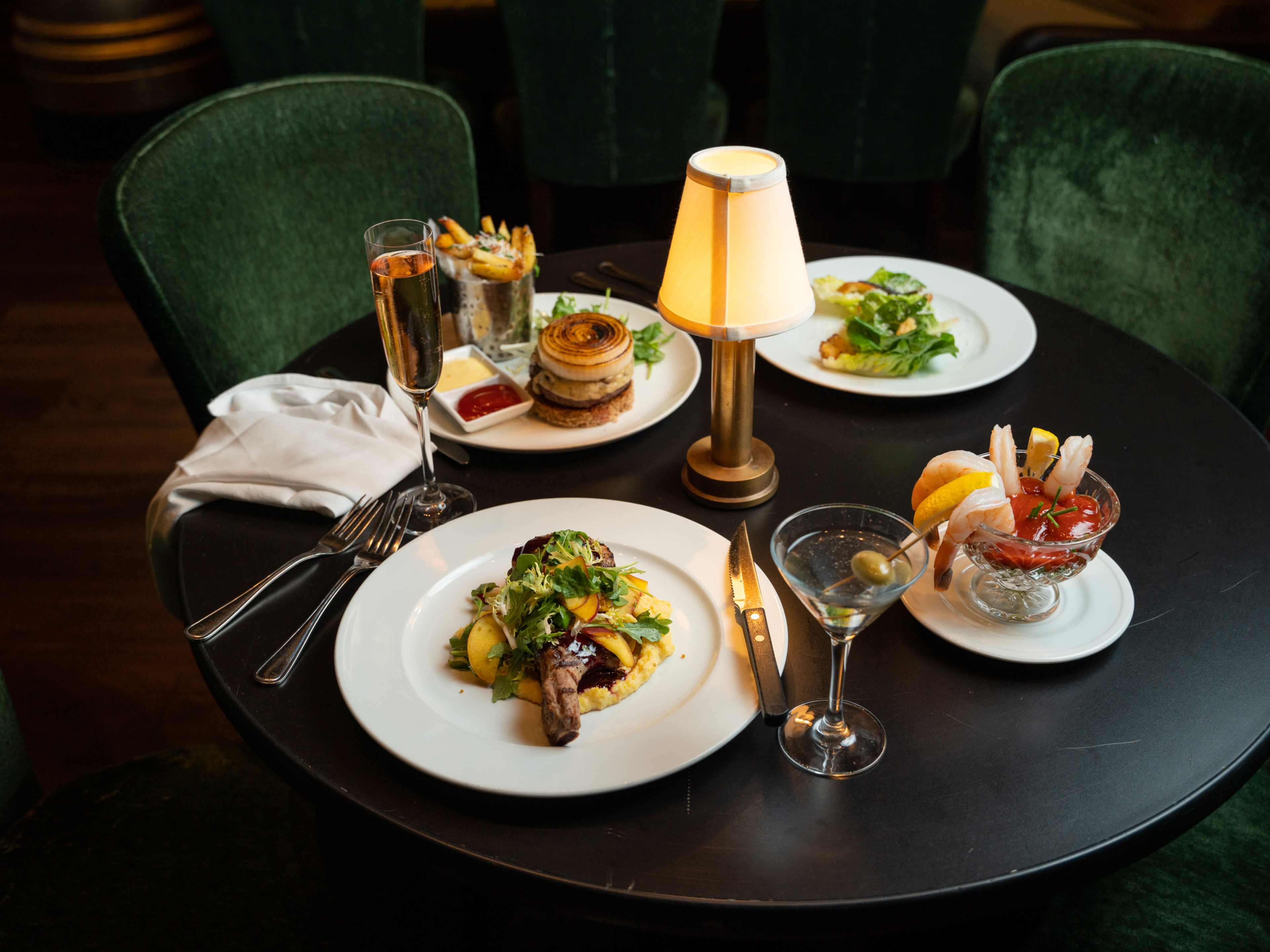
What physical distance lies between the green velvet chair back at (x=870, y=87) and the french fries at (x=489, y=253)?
202cm

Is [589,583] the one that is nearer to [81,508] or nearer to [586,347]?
[586,347]

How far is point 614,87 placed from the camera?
3242 millimetres

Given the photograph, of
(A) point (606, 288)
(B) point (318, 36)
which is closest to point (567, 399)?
(A) point (606, 288)

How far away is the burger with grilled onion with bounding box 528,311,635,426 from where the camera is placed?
1336 mm

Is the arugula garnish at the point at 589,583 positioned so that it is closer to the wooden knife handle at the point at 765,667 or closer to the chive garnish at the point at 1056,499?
the wooden knife handle at the point at 765,667

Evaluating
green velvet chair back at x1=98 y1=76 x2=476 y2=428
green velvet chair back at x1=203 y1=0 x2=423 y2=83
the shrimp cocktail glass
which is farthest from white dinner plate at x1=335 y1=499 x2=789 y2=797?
green velvet chair back at x1=203 y1=0 x2=423 y2=83

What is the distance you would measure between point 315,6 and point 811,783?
10.4 ft

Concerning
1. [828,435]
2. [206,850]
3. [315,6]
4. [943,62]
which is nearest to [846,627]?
[828,435]

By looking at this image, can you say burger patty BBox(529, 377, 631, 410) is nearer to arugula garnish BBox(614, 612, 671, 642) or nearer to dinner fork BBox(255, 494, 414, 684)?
dinner fork BBox(255, 494, 414, 684)

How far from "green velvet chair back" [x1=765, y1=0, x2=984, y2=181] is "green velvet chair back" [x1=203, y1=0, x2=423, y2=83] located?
1.20 meters

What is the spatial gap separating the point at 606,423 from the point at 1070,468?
61 centimetres

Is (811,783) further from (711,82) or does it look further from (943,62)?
(711,82)

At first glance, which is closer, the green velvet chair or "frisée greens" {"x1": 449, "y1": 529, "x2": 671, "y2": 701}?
"frisée greens" {"x1": 449, "y1": 529, "x2": 671, "y2": 701}

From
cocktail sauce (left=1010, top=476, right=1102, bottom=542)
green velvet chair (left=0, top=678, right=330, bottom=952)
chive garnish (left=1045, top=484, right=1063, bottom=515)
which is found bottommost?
green velvet chair (left=0, top=678, right=330, bottom=952)
